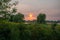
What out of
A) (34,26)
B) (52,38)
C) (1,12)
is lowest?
(52,38)

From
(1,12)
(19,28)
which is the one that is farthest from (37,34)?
(1,12)

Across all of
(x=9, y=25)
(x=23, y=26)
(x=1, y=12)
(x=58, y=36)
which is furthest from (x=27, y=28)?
(x=1, y=12)

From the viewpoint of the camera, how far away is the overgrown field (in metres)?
10.4

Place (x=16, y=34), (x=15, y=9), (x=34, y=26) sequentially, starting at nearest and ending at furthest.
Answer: (x=16, y=34)
(x=34, y=26)
(x=15, y=9)

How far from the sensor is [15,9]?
14.2 meters

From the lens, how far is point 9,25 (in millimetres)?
10641

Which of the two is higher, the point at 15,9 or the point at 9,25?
the point at 15,9

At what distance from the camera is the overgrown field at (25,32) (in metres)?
10.4

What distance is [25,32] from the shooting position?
10.8 meters

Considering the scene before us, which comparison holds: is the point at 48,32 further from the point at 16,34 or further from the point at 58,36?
the point at 16,34

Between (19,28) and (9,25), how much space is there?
25.0 inches

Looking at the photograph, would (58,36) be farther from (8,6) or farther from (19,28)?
(8,6)

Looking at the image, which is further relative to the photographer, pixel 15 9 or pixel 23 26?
pixel 15 9

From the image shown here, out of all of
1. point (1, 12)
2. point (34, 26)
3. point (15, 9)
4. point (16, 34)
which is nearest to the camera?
point (16, 34)
